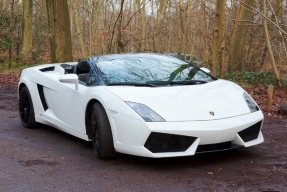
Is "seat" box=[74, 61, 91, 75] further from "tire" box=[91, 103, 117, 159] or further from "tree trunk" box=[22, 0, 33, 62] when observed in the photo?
"tree trunk" box=[22, 0, 33, 62]

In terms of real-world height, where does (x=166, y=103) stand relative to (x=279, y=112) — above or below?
above

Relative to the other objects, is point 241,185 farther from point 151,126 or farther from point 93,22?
point 93,22

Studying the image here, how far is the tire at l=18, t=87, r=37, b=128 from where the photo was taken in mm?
6742

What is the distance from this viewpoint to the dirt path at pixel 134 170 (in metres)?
3.85

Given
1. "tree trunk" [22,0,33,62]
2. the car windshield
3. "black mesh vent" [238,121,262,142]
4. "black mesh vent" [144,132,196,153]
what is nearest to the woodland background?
"tree trunk" [22,0,33,62]

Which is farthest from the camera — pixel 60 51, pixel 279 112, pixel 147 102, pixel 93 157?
pixel 60 51

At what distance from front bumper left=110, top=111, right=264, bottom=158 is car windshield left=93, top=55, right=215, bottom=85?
853 millimetres

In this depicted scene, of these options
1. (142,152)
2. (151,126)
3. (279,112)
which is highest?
(151,126)

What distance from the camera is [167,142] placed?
427cm

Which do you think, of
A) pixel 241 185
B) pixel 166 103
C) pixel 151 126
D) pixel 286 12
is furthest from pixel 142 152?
pixel 286 12

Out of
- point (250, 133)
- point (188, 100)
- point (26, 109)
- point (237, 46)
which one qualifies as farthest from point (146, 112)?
point (237, 46)

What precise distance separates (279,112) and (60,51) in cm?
729

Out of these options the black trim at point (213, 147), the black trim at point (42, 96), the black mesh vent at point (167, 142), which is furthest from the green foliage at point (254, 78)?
the black mesh vent at point (167, 142)

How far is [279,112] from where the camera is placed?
815 centimetres
